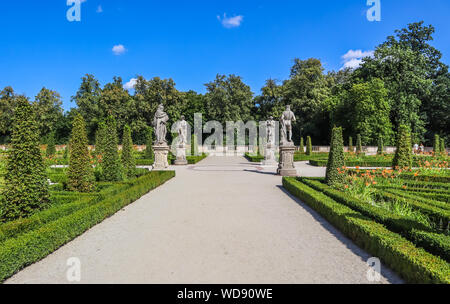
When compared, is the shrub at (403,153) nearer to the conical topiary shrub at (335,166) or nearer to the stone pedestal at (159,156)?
the conical topiary shrub at (335,166)

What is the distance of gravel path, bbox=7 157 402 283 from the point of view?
11.2ft

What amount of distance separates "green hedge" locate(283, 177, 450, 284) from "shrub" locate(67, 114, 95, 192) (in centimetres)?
627

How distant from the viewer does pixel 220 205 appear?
727 cm

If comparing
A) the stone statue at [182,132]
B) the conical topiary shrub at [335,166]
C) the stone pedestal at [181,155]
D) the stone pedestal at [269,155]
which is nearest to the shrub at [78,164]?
the conical topiary shrub at [335,166]

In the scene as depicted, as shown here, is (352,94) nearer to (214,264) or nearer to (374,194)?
(374,194)

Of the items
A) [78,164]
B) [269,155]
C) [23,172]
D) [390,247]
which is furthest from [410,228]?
[269,155]

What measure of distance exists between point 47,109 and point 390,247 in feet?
177

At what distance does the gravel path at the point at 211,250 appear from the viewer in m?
3.40

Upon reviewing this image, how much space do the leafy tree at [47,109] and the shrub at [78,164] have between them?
44.2 meters

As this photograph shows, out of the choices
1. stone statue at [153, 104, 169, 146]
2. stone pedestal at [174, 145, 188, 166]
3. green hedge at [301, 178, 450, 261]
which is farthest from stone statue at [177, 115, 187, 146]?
green hedge at [301, 178, 450, 261]

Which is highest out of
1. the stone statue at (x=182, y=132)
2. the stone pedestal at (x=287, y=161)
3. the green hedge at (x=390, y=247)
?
the stone statue at (x=182, y=132)

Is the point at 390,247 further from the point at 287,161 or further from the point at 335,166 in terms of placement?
the point at 287,161

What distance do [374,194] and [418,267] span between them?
184 inches
